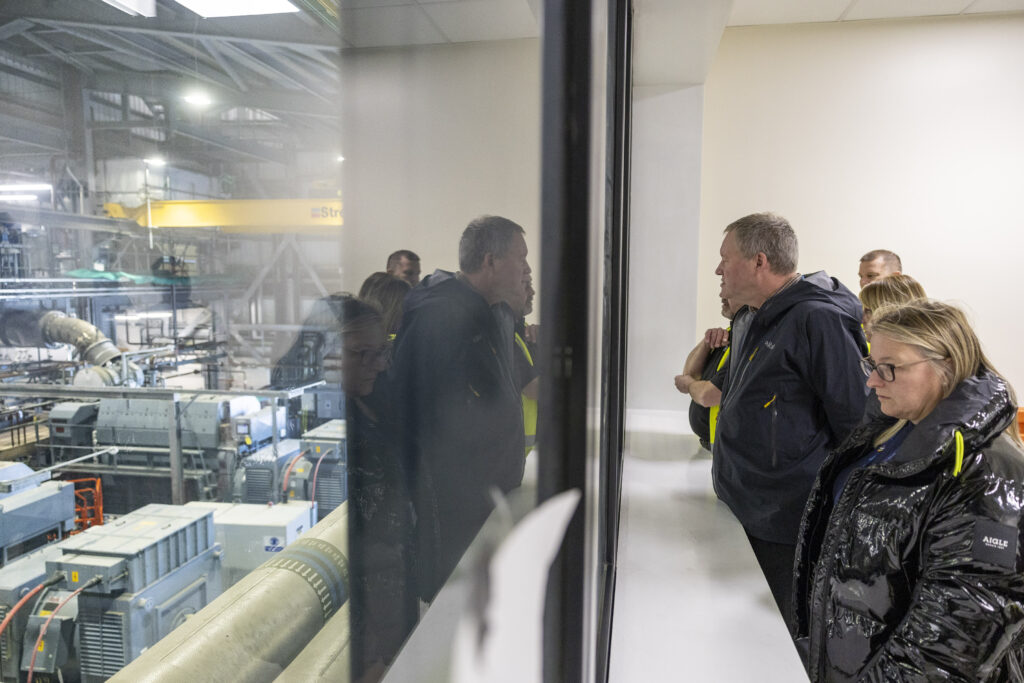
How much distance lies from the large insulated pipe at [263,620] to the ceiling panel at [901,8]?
14.0 feet

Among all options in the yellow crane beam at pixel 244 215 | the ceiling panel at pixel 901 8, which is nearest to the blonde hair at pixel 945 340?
the yellow crane beam at pixel 244 215

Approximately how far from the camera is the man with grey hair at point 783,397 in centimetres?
162

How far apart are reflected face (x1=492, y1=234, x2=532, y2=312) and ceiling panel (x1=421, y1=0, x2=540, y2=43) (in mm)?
96

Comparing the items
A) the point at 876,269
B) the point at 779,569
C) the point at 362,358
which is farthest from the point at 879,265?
the point at 362,358

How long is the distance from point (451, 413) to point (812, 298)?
5.17 ft

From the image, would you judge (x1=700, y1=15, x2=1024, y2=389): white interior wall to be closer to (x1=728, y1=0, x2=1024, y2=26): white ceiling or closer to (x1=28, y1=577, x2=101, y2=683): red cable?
(x1=728, y1=0, x2=1024, y2=26): white ceiling

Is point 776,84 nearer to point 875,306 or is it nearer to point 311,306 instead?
point 875,306

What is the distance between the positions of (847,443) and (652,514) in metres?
0.75

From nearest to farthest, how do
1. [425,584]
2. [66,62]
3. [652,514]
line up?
[66,62] < [425,584] < [652,514]

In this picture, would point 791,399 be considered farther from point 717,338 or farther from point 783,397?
point 717,338

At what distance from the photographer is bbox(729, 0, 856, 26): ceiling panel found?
3574mm

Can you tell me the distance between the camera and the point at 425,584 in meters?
0.29

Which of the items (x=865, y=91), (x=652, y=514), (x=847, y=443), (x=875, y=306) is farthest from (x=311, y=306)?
(x=865, y=91)

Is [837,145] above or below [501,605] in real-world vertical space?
above
